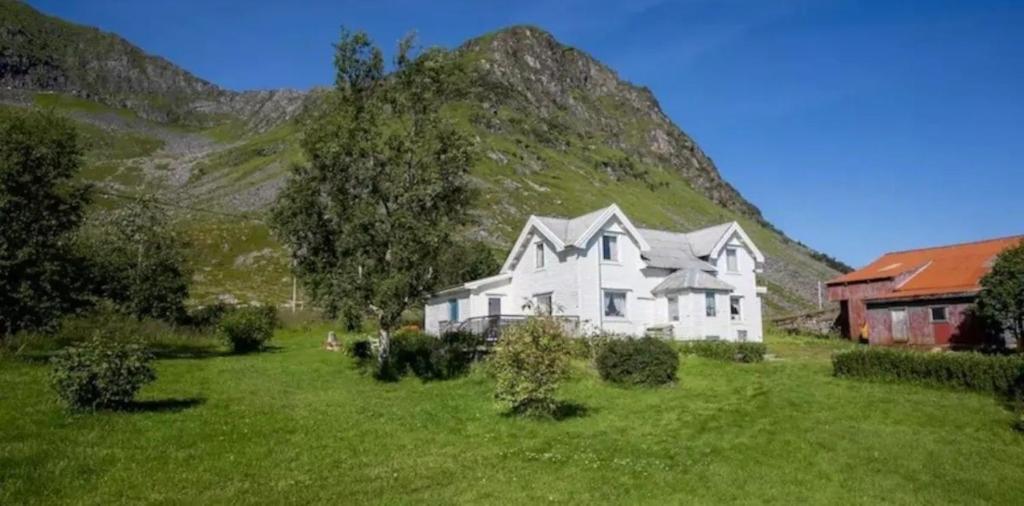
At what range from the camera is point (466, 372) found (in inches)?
1114

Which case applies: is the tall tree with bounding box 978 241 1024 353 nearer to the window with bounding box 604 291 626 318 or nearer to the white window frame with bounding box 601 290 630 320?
the white window frame with bounding box 601 290 630 320

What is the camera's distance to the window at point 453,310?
42.9 metres

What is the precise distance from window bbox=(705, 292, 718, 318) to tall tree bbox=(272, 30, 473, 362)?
17.5 m

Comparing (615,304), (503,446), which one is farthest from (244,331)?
(503,446)

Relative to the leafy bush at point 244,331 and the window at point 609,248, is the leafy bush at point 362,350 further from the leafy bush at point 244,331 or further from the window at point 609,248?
the window at point 609,248

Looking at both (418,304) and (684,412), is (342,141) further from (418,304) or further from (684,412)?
(684,412)

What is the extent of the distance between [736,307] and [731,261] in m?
3.32

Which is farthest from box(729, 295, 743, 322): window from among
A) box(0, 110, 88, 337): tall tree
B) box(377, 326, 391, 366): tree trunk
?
box(0, 110, 88, 337): tall tree

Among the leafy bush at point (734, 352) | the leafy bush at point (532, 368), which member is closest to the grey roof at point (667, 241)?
the leafy bush at point (734, 352)

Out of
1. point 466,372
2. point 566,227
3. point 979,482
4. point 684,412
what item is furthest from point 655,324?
point 979,482

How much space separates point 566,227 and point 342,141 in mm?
17275

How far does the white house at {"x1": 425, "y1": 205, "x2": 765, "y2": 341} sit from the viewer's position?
38.5 meters

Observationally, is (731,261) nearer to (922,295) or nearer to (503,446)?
(922,295)

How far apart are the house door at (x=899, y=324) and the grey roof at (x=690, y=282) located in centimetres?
979
